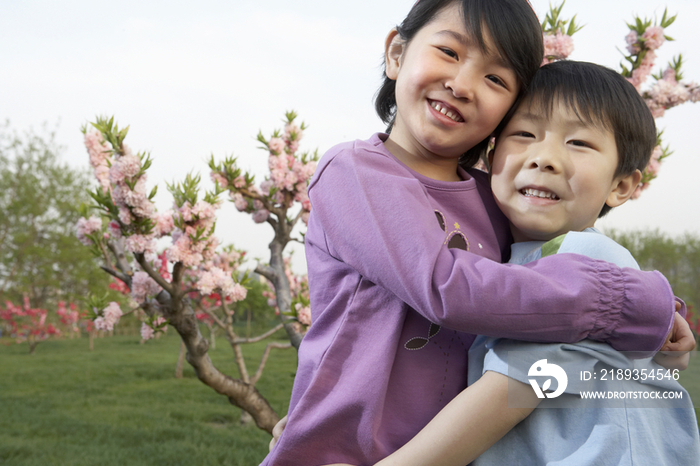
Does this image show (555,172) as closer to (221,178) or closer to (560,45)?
(560,45)

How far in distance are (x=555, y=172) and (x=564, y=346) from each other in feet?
1.27

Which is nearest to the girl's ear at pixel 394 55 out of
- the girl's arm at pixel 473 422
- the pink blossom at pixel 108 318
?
the girl's arm at pixel 473 422

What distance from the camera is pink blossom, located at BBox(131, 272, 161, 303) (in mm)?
2928

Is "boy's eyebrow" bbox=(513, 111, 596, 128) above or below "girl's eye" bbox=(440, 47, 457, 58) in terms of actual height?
below

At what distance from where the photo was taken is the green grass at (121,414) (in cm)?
517

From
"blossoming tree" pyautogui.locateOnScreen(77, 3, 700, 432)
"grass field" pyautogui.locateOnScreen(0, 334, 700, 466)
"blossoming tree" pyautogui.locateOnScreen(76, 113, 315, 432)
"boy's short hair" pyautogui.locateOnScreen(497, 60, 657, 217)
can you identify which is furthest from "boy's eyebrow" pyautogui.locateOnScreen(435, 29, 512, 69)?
"grass field" pyautogui.locateOnScreen(0, 334, 700, 466)

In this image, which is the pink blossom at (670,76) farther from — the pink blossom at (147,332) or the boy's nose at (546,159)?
the pink blossom at (147,332)

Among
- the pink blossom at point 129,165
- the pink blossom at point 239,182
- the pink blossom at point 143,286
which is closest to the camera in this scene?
the pink blossom at point 129,165

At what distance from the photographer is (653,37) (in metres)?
2.98

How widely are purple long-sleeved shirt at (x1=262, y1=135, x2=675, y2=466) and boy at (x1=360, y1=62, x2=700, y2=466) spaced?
0.07m

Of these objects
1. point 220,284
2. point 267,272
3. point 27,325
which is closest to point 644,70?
point 267,272

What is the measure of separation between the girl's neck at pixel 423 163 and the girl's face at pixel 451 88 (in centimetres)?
3

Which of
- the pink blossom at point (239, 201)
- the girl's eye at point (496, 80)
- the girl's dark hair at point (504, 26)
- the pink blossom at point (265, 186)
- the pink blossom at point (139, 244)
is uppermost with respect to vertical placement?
the girl's dark hair at point (504, 26)

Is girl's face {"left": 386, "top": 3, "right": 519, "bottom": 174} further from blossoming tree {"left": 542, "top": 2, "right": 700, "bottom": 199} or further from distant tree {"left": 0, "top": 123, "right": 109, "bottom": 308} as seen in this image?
distant tree {"left": 0, "top": 123, "right": 109, "bottom": 308}
